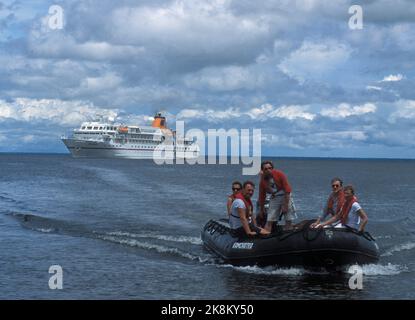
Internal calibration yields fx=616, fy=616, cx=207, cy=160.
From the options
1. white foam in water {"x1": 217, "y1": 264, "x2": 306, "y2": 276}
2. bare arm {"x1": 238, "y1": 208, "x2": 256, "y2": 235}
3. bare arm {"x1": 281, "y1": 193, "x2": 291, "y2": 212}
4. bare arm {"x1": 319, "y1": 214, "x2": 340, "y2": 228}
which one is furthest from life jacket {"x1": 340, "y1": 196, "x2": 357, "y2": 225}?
bare arm {"x1": 238, "y1": 208, "x2": 256, "y2": 235}

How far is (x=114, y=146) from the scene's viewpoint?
397 ft

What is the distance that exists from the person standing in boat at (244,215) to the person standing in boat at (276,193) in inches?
11.1

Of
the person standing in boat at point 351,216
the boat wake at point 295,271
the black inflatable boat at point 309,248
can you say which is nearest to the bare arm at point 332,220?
the person standing in boat at point 351,216

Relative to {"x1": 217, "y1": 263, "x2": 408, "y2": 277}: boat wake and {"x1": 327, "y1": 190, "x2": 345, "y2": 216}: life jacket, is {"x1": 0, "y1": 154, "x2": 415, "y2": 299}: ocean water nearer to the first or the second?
{"x1": 217, "y1": 263, "x2": 408, "y2": 277}: boat wake

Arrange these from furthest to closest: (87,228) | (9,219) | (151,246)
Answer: (9,219) → (87,228) → (151,246)

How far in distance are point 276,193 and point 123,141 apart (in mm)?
110254

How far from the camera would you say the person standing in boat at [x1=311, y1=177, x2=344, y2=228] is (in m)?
14.8

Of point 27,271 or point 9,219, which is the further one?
point 9,219

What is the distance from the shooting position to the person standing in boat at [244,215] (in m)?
15.0

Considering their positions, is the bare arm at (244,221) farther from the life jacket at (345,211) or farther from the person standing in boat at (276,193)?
the life jacket at (345,211)

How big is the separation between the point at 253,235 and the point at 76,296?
4629mm

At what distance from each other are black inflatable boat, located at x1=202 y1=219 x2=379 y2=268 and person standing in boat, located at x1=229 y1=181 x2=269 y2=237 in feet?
0.87
